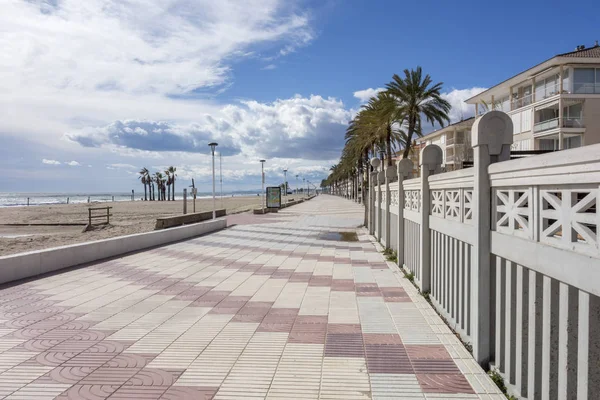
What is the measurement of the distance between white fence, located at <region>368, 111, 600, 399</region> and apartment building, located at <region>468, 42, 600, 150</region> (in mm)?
34138

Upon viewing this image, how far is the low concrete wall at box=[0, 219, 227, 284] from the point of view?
28.2ft

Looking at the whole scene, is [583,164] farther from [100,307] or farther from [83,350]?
[100,307]

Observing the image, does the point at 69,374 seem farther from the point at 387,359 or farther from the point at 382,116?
the point at 382,116

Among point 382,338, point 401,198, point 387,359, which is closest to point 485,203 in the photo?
point 387,359

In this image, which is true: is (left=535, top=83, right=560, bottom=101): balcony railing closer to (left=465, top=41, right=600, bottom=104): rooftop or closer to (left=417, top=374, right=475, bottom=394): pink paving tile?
(left=465, top=41, right=600, bottom=104): rooftop

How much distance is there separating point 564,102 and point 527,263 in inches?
1461

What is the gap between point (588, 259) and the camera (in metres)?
2.62

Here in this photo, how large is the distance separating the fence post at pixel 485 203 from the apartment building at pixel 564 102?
1359 inches

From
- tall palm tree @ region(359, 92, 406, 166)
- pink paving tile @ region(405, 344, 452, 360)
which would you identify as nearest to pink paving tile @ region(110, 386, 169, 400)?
pink paving tile @ region(405, 344, 452, 360)

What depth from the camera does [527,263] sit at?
3.38m

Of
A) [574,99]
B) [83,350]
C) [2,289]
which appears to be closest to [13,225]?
[2,289]

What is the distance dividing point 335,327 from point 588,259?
11.5ft

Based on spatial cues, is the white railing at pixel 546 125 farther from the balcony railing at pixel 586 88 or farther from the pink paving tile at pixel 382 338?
the pink paving tile at pixel 382 338

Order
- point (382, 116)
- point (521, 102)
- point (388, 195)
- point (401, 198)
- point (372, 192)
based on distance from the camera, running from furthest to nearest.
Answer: point (521, 102), point (382, 116), point (372, 192), point (388, 195), point (401, 198)
